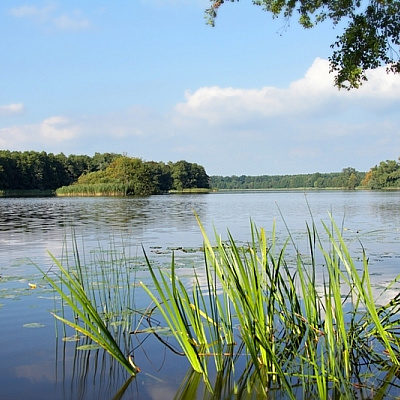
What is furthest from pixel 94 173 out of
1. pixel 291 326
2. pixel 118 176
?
pixel 291 326

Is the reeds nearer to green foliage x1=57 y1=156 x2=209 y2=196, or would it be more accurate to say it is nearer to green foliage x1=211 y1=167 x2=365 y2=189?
green foliage x1=57 y1=156 x2=209 y2=196

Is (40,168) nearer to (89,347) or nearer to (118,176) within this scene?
(118,176)

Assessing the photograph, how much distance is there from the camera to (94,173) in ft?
256

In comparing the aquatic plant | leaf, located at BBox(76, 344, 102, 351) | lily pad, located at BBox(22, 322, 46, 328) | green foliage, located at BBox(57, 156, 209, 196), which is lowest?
lily pad, located at BBox(22, 322, 46, 328)

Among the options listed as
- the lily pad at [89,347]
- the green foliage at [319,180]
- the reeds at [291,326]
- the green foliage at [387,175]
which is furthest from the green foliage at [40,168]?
the reeds at [291,326]

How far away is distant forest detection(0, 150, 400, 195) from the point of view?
73.9 m

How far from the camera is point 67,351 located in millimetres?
4520

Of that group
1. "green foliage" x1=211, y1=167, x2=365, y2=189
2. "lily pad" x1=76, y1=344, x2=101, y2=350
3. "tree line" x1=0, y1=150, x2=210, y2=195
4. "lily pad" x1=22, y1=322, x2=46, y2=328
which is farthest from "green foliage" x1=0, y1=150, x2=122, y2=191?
"lily pad" x1=76, y1=344, x2=101, y2=350

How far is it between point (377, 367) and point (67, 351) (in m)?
2.63

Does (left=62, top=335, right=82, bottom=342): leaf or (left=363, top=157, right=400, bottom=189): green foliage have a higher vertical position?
(left=363, top=157, right=400, bottom=189): green foliage

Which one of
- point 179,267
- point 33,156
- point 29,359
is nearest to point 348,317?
point 29,359

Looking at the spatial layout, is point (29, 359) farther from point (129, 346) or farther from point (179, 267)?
point (179, 267)

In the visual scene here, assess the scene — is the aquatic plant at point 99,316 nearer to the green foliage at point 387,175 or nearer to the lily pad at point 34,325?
the lily pad at point 34,325

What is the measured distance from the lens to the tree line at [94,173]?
7650 centimetres
